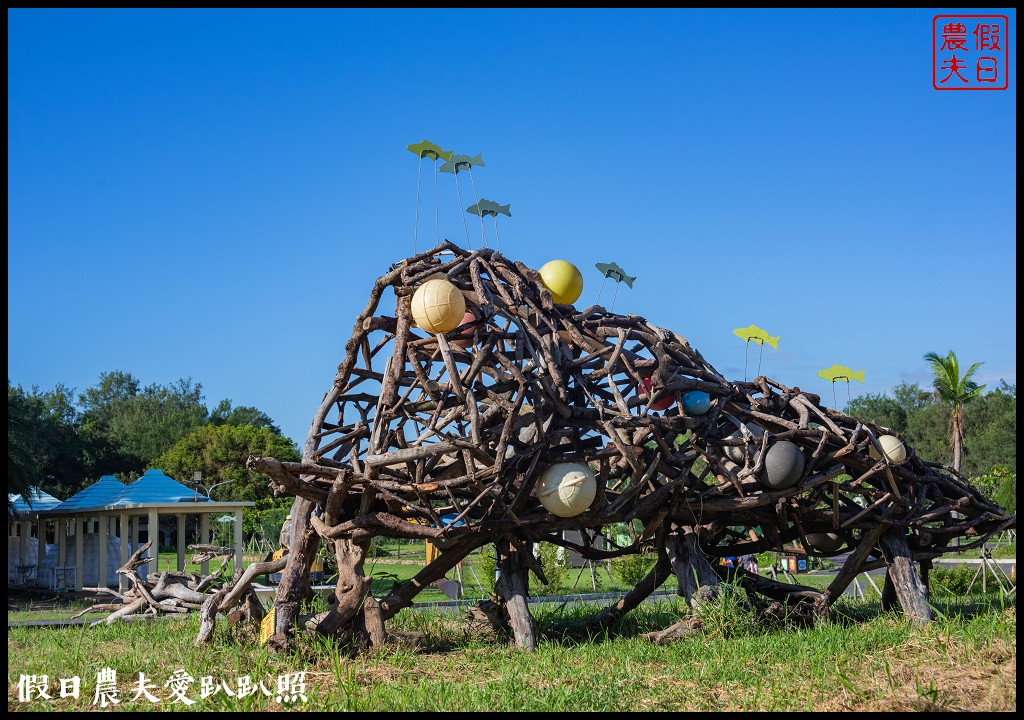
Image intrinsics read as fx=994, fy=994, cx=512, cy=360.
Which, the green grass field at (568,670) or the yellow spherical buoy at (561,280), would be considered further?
the yellow spherical buoy at (561,280)

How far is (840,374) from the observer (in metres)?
13.4

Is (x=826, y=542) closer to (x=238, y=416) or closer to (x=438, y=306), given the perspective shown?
(x=438, y=306)

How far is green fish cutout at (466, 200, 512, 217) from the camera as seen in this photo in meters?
11.4

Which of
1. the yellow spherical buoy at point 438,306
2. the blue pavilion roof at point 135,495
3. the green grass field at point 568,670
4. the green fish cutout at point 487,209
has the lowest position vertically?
the green grass field at point 568,670

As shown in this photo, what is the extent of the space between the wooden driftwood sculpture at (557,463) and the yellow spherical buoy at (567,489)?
9cm

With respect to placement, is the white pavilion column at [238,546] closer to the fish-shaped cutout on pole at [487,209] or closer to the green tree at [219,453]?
the fish-shaped cutout on pole at [487,209]

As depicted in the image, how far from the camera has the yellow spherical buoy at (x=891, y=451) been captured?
11.7m

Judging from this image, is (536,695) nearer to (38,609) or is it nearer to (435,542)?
(435,542)

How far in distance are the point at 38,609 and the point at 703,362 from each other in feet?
49.0

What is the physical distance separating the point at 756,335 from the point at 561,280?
321cm

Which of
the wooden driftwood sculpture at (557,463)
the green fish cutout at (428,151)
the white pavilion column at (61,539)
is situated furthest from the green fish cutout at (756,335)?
the white pavilion column at (61,539)

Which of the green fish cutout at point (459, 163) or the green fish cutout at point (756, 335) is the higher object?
the green fish cutout at point (459, 163)

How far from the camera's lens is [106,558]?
1021 inches

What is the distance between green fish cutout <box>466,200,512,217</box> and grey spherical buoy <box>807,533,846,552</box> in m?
5.58
